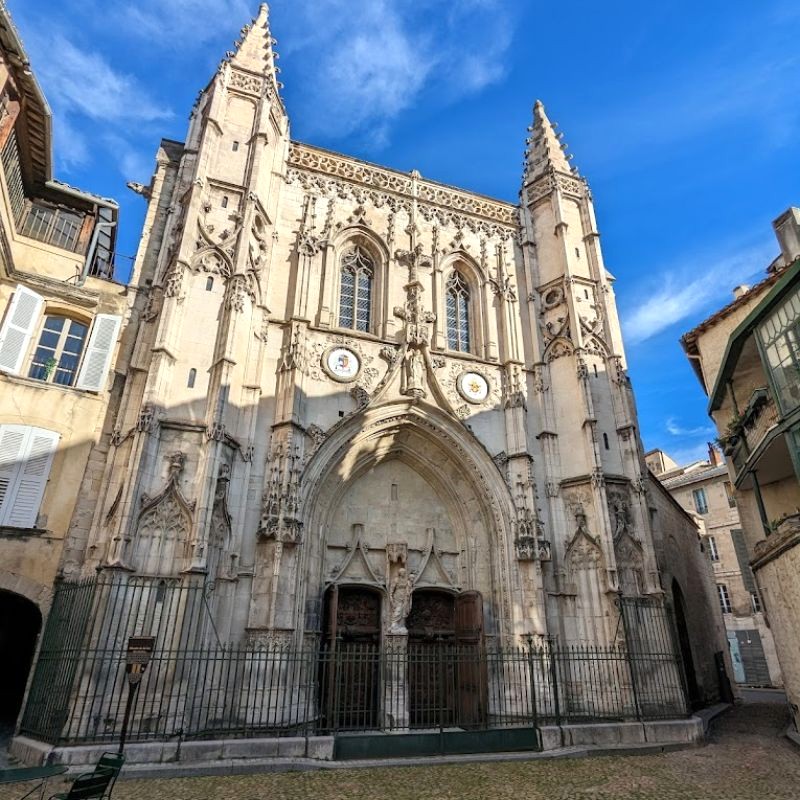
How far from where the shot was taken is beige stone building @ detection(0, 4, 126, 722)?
11.4 metres

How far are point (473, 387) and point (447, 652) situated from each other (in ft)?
24.3

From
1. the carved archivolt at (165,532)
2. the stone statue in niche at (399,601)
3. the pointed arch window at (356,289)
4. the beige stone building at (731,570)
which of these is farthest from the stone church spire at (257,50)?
the beige stone building at (731,570)

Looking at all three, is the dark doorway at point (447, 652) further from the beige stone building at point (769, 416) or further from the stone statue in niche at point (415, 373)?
the beige stone building at point (769, 416)

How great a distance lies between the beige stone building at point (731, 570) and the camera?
26.9 m

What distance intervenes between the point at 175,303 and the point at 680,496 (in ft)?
99.1

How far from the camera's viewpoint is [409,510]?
15.5 m

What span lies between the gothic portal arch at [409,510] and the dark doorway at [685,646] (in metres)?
6.50

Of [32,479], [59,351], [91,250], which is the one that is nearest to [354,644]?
[32,479]

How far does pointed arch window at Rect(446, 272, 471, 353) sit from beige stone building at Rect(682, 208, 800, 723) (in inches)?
292

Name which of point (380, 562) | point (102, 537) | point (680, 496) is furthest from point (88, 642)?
point (680, 496)

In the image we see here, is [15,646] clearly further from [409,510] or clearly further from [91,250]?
[409,510]

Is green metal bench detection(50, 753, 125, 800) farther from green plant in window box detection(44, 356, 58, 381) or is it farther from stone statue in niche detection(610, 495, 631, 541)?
stone statue in niche detection(610, 495, 631, 541)

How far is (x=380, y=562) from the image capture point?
1452 centimetres

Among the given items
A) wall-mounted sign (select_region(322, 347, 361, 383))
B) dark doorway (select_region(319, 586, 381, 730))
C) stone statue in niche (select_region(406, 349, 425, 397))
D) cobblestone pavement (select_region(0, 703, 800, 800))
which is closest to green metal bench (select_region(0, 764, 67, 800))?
cobblestone pavement (select_region(0, 703, 800, 800))
